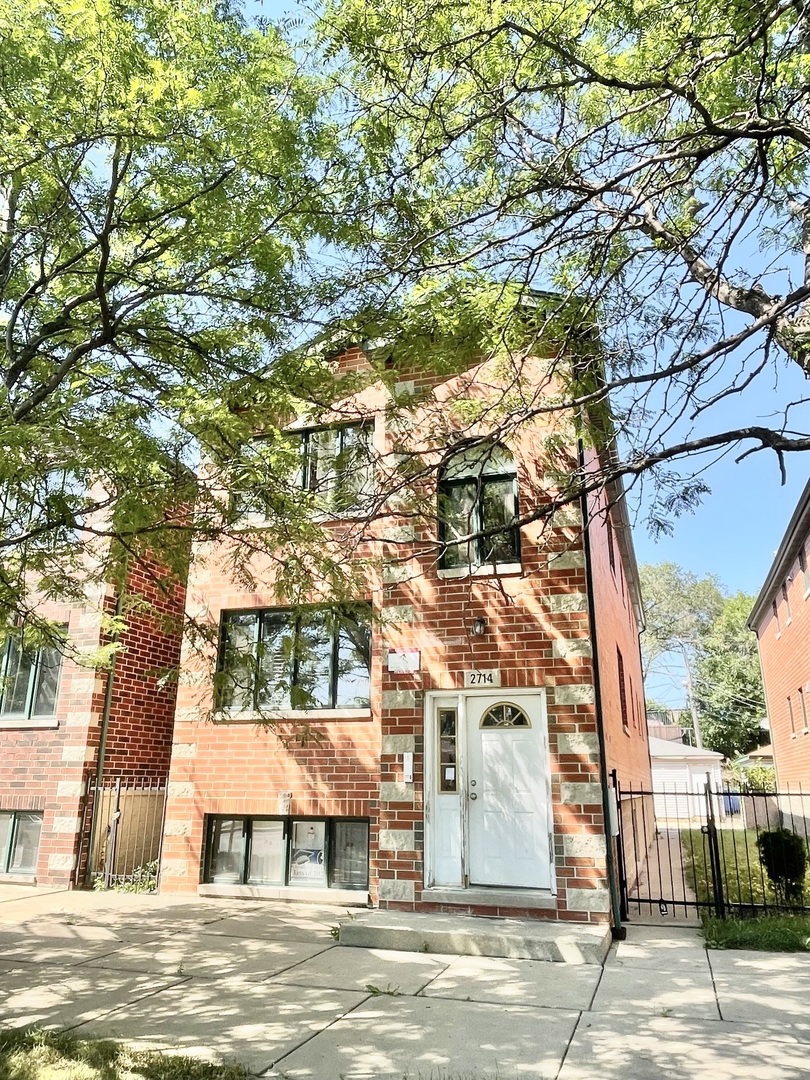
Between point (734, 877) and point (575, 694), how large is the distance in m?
8.19

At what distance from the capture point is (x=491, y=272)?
6.97m

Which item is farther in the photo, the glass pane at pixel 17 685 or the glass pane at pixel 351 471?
the glass pane at pixel 17 685

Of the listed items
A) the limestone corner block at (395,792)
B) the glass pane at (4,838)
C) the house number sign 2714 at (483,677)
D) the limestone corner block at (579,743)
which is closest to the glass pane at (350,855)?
the limestone corner block at (395,792)

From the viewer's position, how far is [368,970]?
6.85 metres

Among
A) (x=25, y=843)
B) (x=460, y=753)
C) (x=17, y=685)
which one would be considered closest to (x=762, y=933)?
(x=460, y=753)

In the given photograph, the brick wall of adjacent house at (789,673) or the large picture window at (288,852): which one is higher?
the brick wall of adjacent house at (789,673)

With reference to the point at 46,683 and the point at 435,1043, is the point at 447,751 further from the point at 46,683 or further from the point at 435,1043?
the point at 46,683

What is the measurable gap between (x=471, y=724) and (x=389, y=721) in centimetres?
103

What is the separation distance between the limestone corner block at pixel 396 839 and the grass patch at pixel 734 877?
3.44 m

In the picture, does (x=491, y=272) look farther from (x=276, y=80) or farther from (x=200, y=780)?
(x=200, y=780)

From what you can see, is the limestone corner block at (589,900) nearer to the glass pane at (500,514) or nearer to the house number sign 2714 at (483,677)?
the house number sign 2714 at (483,677)

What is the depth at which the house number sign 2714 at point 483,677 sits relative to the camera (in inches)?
360

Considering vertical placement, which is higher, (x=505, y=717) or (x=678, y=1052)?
(x=505, y=717)

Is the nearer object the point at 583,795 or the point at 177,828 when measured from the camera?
the point at 583,795
